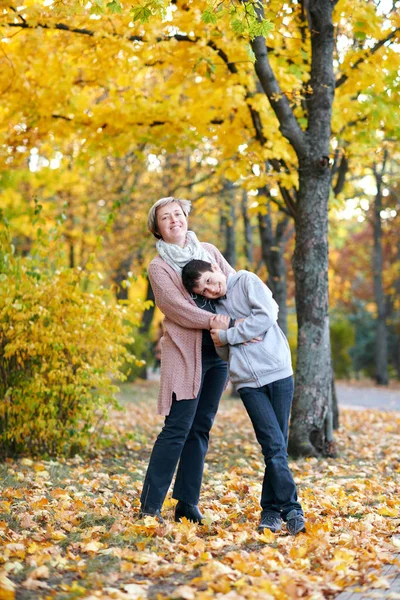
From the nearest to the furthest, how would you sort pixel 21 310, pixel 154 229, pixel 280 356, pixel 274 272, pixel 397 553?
pixel 397 553 → pixel 280 356 → pixel 154 229 → pixel 21 310 → pixel 274 272

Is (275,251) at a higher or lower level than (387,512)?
higher

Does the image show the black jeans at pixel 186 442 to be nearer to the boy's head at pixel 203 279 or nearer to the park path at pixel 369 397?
the boy's head at pixel 203 279

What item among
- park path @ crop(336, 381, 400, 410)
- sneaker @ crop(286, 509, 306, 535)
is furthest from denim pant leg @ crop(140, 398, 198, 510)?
park path @ crop(336, 381, 400, 410)

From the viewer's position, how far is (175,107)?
8.91m

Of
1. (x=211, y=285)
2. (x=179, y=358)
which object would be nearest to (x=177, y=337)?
(x=179, y=358)

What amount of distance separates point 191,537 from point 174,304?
1362mm

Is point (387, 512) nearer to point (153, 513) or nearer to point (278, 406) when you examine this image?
point (278, 406)

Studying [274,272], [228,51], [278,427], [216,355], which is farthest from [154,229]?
[274,272]

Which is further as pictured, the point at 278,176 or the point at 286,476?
the point at 278,176

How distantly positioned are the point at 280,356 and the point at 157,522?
1.25 m

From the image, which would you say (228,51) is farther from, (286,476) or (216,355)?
(286,476)

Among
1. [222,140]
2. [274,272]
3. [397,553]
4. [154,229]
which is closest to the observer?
[397,553]

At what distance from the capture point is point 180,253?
456 cm

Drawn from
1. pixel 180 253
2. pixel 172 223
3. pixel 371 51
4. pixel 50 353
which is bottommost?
pixel 50 353
